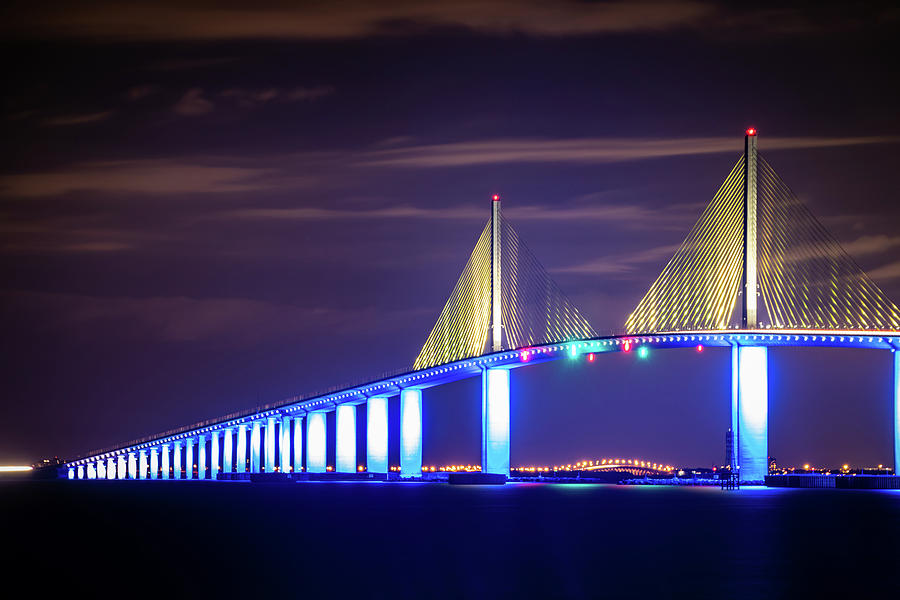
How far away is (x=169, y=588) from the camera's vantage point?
1112 inches

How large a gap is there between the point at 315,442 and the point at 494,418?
35199 millimetres

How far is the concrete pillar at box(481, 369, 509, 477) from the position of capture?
331 feet

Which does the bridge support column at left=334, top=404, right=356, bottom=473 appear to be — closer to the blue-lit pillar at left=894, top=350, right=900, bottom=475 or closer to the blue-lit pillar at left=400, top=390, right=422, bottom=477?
the blue-lit pillar at left=400, top=390, right=422, bottom=477

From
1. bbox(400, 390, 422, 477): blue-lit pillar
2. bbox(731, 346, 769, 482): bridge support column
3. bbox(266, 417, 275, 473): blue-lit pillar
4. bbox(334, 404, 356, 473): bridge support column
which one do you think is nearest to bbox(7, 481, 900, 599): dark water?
bbox(731, 346, 769, 482): bridge support column

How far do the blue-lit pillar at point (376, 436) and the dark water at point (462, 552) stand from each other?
2148 inches

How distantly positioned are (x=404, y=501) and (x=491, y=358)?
98.7 ft

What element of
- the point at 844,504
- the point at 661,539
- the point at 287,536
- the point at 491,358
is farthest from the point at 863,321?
the point at 287,536

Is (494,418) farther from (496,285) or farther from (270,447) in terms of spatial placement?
(270,447)

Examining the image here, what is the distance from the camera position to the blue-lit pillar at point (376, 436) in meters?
117

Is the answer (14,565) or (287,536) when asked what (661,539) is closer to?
(287,536)

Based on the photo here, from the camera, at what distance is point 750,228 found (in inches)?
3337

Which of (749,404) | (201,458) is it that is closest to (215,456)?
(201,458)

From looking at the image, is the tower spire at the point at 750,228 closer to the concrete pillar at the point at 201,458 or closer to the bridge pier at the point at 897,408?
the bridge pier at the point at 897,408

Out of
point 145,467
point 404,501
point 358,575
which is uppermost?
point 358,575
